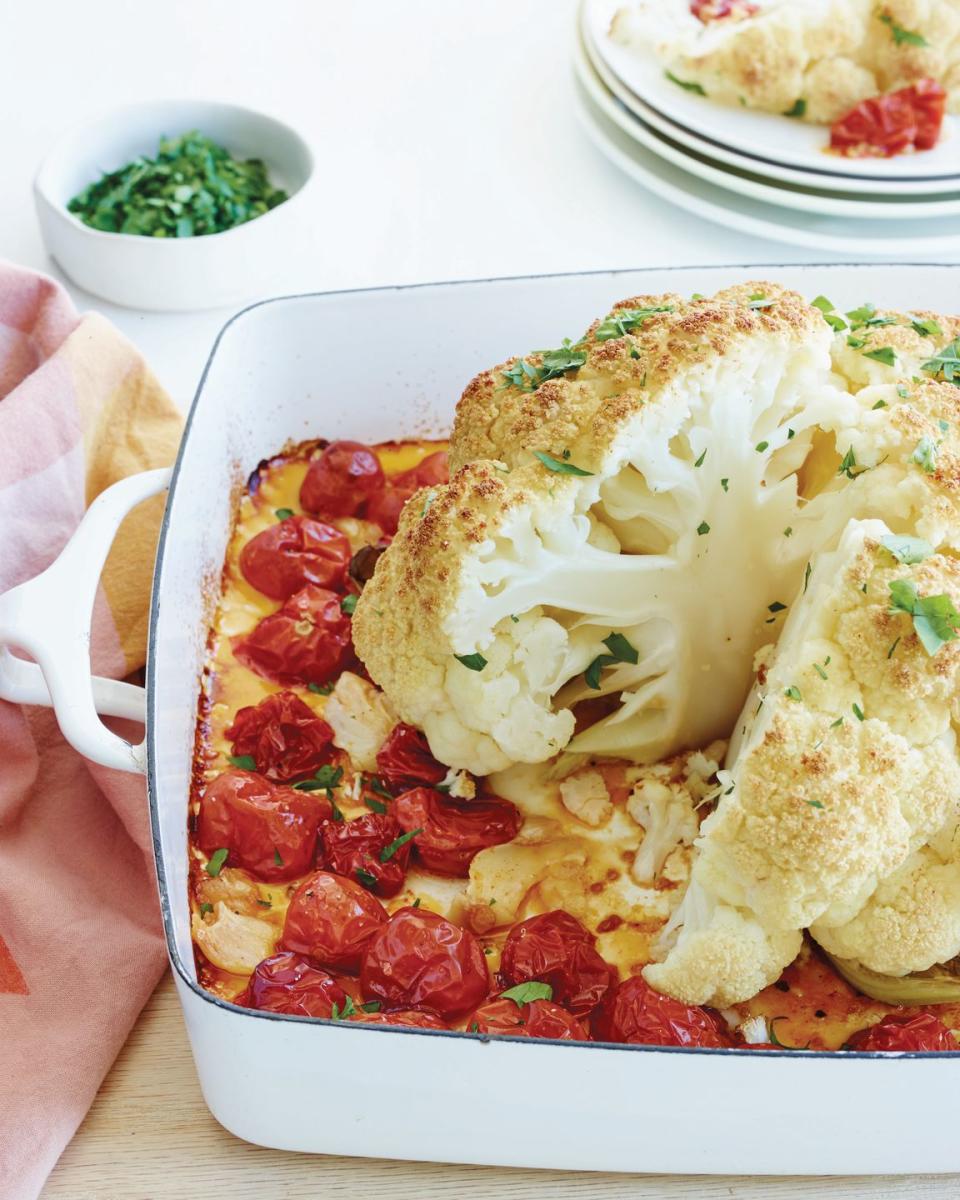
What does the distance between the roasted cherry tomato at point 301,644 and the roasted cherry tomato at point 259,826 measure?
0.19 m

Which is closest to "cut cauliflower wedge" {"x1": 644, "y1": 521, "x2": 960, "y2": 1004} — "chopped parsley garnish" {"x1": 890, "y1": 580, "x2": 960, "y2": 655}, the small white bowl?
"chopped parsley garnish" {"x1": 890, "y1": 580, "x2": 960, "y2": 655}

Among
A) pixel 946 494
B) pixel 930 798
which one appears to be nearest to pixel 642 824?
pixel 930 798

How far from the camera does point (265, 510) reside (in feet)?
6.27

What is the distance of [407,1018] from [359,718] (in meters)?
0.40

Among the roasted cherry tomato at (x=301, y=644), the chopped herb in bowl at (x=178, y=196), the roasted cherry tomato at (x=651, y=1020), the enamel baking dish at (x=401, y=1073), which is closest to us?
the enamel baking dish at (x=401, y=1073)

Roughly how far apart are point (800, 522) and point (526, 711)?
1.18 ft

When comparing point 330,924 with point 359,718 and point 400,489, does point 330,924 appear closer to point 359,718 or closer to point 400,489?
point 359,718

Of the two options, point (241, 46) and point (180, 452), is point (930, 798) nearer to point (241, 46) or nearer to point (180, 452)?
point (180, 452)

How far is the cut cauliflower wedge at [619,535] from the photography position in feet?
4.68

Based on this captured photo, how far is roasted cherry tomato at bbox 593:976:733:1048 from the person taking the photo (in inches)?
52.2

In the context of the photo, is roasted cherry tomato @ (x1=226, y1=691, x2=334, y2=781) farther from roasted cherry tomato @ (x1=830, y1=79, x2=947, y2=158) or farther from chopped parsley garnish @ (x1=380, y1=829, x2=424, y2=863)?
roasted cherry tomato @ (x1=830, y1=79, x2=947, y2=158)

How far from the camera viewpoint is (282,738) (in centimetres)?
162

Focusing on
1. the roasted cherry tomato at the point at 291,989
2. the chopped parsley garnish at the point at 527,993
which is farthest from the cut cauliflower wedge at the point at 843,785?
the roasted cherry tomato at the point at 291,989

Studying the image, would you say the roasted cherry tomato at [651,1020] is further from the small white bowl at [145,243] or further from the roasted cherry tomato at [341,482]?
the small white bowl at [145,243]
